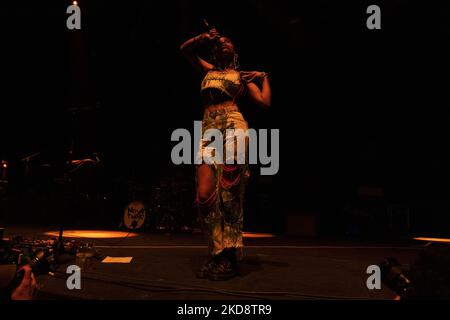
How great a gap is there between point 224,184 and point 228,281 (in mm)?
756

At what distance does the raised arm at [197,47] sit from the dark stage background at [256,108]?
456cm

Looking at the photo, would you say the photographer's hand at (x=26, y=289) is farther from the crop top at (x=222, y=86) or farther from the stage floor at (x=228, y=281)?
the crop top at (x=222, y=86)

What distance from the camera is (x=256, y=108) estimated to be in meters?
9.57

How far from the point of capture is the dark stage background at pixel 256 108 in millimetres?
8844

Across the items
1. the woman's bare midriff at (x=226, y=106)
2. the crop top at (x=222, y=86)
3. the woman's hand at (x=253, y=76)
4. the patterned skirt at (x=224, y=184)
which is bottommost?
the patterned skirt at (x=224, y=184)

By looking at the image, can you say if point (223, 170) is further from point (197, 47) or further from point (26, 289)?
point (26, 289)

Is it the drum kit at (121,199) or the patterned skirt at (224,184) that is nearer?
the patterned skirt at (224,184)

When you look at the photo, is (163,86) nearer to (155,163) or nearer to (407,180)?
(155,163)

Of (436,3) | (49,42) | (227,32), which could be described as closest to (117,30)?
(49,42)

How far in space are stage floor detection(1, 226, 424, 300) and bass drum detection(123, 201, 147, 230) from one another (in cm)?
306

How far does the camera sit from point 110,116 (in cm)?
989

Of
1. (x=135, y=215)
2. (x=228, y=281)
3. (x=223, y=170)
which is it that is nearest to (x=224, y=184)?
(x=223, y=170)

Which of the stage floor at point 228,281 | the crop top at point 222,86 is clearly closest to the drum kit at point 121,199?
the stage floor at point 228,281

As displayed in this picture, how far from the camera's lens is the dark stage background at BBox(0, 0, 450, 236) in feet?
29.0
